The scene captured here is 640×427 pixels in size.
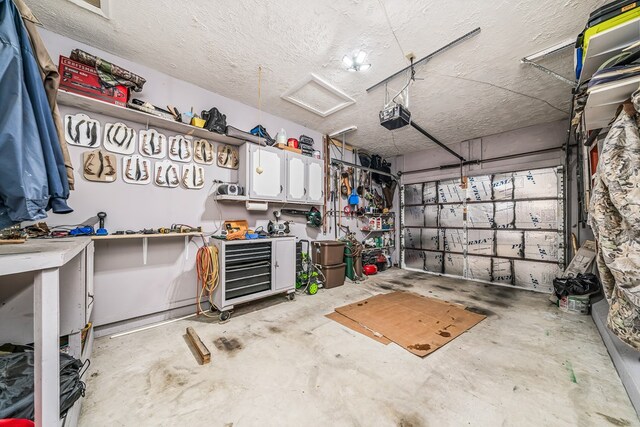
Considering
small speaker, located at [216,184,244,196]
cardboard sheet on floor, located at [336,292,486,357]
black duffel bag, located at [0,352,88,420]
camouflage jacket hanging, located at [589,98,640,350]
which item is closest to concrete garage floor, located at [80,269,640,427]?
cardboard sheet on floor, located at [336,292,486,357]

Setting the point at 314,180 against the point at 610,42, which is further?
the point at 314,180

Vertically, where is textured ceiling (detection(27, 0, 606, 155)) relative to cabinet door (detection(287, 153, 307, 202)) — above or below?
above

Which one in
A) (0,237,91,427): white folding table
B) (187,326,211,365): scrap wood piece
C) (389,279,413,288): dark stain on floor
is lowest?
(389,279,413,288): dark stain on floor

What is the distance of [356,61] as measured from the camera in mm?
2488

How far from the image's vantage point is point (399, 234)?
6.33 metres

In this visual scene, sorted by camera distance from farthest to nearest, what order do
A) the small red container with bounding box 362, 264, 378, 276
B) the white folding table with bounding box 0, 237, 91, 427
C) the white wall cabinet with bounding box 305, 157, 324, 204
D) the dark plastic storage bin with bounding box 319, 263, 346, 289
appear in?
the small red container with bounding box 362, 264, 378, 276, the dark plastic storage bin with bounding box 319, 263, 346, 289, the white wall cabinet with bounding box 305, 157, 324, 204, the white folding table with bounding box 0, 237, 91, 427

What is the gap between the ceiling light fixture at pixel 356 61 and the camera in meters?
2.41

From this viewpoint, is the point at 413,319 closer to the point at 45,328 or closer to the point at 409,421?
the point at 409,421

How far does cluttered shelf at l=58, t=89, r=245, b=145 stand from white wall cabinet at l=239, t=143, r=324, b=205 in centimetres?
44

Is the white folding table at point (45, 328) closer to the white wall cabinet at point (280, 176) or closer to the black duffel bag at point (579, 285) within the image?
the white wall cabinet at point (280, 176)

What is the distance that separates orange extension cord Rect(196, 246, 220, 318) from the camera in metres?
2.90

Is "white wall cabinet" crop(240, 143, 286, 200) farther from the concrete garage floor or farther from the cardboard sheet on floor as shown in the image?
the cardboard sheet on floor

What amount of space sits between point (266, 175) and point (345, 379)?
2.75m

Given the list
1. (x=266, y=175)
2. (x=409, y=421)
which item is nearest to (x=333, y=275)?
(x=266, y=175)
